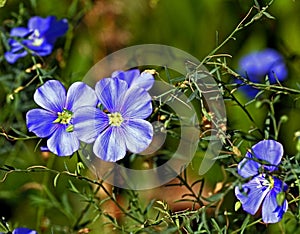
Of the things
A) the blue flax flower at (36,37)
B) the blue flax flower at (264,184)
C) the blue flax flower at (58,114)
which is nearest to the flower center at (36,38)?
the blue flax flower at (36,37)

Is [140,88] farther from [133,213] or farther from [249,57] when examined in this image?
[249,57]

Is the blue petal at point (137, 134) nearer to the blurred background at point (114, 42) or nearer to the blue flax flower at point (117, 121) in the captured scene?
the blue flax flower at point (117, 121)

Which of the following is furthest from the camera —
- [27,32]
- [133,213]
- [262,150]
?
[27,32]

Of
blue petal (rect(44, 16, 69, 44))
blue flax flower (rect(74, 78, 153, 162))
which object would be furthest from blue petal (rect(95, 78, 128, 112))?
blue petal (rect(44, 16, 69, 44))

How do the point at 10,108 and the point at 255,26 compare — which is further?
the point at 255,26

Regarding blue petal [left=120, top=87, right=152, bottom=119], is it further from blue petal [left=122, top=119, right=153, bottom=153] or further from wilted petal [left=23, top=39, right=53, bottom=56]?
wilted petal [left=23, top=39, right=53, bottom=56]

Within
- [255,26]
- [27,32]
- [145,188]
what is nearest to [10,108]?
[27,32]
